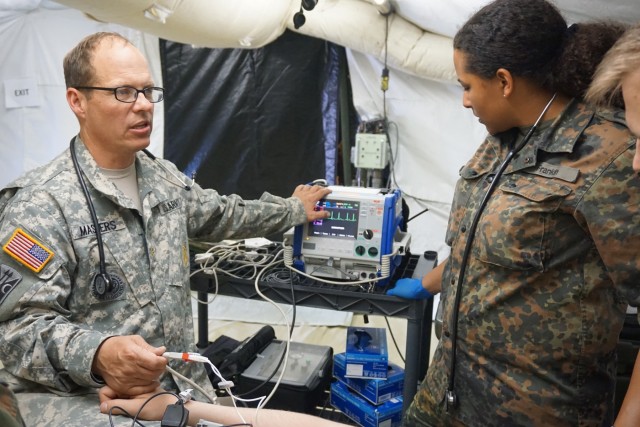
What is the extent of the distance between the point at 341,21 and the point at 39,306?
2465mm

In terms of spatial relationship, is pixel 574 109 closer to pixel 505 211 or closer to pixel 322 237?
pixel 505 211

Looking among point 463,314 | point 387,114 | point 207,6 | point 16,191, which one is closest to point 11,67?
point 207,6

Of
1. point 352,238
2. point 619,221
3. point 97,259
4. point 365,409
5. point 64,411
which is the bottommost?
point 365,409

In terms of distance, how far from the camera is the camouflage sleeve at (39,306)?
1.32m

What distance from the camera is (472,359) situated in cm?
149

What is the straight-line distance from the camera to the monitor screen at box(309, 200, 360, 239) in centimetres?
225

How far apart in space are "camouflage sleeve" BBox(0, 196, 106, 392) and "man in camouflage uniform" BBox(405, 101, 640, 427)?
974mm

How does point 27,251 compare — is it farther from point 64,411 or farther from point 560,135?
point 560,135

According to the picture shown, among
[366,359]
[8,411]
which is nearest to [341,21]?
[366,359]

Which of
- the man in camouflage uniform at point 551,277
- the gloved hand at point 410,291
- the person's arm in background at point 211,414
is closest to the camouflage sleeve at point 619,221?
the man in camouflage uniform at point 551,277

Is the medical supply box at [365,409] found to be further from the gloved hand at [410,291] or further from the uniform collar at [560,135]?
the uniform collar at [560,135]

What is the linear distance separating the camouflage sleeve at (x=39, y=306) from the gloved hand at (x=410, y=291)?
46.9 inches

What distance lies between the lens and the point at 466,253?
145 cm

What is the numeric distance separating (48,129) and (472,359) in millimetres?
3586
